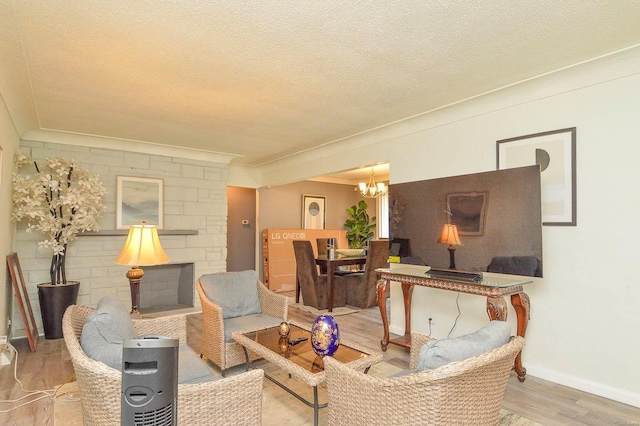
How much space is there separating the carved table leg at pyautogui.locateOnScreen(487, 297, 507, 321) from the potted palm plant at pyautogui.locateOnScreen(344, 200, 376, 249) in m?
5.25

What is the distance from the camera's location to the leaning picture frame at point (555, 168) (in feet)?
8.92

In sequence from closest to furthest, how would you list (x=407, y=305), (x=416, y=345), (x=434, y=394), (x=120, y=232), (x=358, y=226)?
1. (x=434, y=394)
2. (x=416, y=345)
3. (x=407, y=305)
4. (x=120, y=232)
5. (x=358, y=226)

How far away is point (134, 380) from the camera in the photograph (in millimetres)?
651

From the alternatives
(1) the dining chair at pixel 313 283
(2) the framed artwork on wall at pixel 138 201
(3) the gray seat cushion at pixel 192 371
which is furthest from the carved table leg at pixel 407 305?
(2) the framed artwork on wall at pixel 138 201

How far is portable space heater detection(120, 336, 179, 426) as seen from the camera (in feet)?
2.11

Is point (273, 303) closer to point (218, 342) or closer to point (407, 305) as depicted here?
point (218, 342)

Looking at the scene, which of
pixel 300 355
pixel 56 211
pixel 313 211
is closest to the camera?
pixel 300 355

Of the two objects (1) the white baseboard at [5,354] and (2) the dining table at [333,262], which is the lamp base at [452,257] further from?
(1) the white baseboard at [5,354]

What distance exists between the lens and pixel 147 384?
25.6 inches

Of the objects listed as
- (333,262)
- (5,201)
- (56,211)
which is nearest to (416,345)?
(333,262)

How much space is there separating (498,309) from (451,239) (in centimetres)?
68

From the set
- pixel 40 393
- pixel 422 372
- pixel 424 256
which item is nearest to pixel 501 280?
pixel 424 256

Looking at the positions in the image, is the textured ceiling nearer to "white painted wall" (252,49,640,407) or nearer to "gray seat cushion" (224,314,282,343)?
"white painted wall" (252,49,640,407)

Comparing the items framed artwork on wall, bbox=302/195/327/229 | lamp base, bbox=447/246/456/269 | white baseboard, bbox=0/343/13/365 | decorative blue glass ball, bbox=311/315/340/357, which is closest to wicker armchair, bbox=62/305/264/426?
decorative blue glass ball, bbox=311/315/340/357
